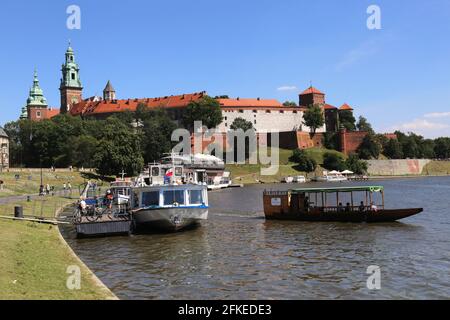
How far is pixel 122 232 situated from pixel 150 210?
2.80 metres

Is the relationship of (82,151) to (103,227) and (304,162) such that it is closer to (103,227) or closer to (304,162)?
(304,162)

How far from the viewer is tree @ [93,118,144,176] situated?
4352 inches

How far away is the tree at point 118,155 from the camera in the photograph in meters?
111

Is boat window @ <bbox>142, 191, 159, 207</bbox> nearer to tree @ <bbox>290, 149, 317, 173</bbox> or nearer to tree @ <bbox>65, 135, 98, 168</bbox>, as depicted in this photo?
tree @ <bbox>65, 135, 98, 168</bbox>

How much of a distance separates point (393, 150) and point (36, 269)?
18779cm

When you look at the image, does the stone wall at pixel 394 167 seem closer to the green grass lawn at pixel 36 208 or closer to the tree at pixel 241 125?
the tree at pixel 241 125

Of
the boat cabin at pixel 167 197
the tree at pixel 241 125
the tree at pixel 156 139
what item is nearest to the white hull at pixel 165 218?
the boat cabin at pixel 167 197

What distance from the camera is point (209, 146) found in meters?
170

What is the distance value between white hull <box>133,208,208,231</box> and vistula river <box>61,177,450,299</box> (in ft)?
2.81

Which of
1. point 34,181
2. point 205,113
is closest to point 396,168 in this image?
point 205,113
